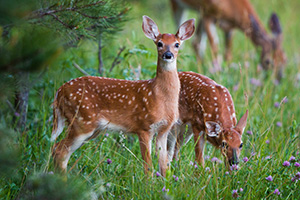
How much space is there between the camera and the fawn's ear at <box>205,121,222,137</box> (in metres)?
3.79

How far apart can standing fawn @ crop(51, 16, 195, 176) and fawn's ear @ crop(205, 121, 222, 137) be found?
298 mm

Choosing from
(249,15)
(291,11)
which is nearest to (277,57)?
(249,15)

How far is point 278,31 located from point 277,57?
0.53 m

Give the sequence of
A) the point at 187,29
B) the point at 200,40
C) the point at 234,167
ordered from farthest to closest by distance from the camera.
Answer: the point at 200,40 < the point at 187,29 < the point at 234,167

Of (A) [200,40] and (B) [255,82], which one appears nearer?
(B) [255,82]

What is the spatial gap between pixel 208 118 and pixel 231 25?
16.1 ft

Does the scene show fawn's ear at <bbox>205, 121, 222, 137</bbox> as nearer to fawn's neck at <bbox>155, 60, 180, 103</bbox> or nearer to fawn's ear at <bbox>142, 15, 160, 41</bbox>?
fawn's neck at <bbox>155, 60, 180, 103</bbox>

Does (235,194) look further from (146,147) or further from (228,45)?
(228,45)

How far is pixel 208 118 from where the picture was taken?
406cm

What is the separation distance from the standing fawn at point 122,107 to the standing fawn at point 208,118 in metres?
0.26

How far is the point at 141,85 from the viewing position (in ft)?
12.8

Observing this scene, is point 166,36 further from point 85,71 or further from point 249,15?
point 249,15

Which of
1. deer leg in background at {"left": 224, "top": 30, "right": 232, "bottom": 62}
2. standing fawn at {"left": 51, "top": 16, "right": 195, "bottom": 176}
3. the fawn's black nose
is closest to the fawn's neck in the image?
standing fawn at {"left": 51, "top": 16, "right": 195, "bottom": 176}

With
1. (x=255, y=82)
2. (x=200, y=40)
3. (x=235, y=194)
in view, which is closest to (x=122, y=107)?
(x=235, y=194)
